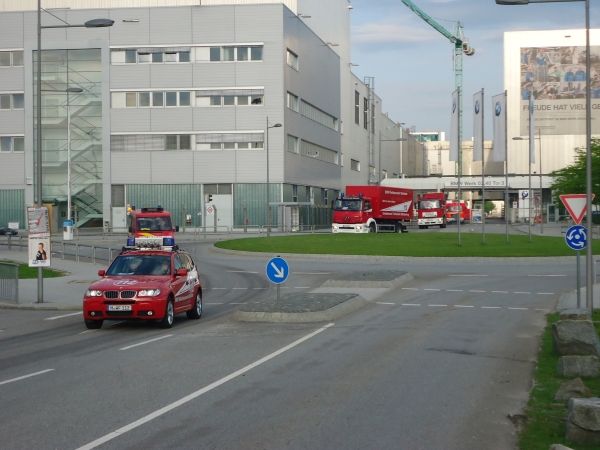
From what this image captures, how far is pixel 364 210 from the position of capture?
6669cm

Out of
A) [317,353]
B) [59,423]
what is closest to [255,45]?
[317,353]

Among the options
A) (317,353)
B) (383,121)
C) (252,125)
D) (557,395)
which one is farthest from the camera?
(383,121)

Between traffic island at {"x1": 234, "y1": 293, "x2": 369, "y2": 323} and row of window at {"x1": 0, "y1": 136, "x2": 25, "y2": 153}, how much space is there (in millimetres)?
59978

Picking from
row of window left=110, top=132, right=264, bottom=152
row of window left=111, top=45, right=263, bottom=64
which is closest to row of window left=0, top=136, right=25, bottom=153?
row of window left=110, top=132, right=264, bottom=152

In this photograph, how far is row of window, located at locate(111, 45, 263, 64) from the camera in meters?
75.5

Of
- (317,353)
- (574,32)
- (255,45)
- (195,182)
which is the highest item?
(574,32)

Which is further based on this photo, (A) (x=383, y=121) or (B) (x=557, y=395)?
(A) (x=383, y=121)

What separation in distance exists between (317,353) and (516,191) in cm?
10299

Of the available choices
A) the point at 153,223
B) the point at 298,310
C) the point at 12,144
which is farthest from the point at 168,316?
the point at 12,144

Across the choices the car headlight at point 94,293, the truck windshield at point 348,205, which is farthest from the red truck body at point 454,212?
the car headlight at point 94,293

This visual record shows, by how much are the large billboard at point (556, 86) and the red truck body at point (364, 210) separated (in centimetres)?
4446

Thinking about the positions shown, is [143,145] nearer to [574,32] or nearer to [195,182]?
[195,182]

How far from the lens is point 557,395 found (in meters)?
10.1

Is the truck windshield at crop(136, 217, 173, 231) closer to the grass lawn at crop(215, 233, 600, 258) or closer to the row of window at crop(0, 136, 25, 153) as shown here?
the grass lawn at crop(215, 233, 600, 258)
